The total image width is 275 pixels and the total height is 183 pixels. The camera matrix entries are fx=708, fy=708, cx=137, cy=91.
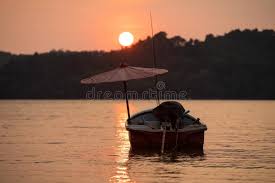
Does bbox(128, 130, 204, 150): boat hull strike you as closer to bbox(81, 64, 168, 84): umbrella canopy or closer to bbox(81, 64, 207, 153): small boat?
bbox(81, 64, 207, 153): small boat

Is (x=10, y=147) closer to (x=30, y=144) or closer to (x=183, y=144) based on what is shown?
(x=30, y=144)

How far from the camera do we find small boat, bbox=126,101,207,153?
107 feet

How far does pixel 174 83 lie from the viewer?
197625mm

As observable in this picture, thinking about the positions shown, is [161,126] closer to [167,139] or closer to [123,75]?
[167,139]

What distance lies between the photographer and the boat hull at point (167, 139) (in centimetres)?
3259

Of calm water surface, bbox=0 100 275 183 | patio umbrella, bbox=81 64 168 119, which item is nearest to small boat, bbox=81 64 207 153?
patio umbrella, bbox=81 64 168 119

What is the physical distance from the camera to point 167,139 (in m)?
32.6

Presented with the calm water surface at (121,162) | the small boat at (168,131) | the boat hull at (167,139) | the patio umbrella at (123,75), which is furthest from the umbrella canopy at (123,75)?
the calm water surface at (121,162)

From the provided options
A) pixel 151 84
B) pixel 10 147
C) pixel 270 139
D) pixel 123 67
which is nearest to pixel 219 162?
pixel 123 67

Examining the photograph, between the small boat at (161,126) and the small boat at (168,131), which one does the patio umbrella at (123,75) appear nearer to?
the small boat at (161,126)

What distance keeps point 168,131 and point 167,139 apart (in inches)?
20.4

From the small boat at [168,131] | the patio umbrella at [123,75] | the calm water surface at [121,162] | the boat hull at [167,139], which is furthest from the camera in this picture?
the patio umbrella at [123,75]

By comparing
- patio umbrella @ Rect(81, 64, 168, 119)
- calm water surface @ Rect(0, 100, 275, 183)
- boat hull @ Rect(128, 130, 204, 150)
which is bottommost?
calm water surface @ Rect(0, 100, 275, 183)

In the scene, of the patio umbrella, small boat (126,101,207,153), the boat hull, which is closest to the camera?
small boat (126,101,207,153)
